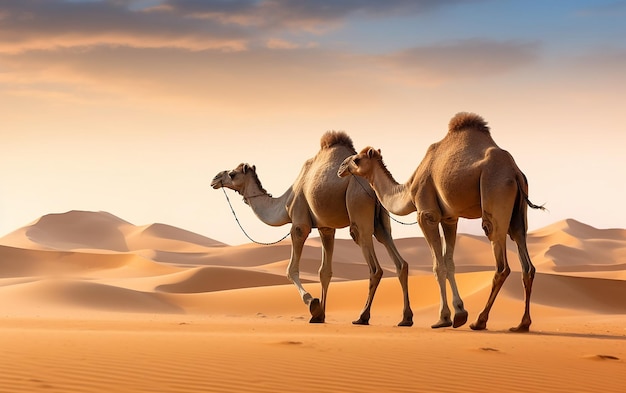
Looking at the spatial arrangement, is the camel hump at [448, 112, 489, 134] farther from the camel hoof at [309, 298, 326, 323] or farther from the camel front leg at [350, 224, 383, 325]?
the camel hoof at [309, 298, 326, 323]

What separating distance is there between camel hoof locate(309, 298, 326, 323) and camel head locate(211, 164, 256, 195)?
321cm

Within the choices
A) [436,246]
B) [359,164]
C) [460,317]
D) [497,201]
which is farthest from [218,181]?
[497,201]

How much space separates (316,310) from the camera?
53.4ft

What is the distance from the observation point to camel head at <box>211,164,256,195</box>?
1831 centimetres

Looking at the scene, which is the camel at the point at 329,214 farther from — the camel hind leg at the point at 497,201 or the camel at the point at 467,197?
the camel hind leg at the point at 497,201

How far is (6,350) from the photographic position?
10.1 meters

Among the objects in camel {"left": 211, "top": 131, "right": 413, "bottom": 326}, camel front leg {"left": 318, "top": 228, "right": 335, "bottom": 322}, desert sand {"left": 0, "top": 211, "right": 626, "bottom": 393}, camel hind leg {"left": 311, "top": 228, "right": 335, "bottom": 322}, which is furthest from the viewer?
camel front leg {"left": 318, "top": 228, "right": 335, "bottom": 322}

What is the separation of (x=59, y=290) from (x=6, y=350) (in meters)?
18.4

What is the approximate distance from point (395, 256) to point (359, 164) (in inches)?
65.1

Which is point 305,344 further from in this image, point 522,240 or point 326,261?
point 326,261

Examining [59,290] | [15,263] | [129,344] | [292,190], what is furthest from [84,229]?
[129,344]

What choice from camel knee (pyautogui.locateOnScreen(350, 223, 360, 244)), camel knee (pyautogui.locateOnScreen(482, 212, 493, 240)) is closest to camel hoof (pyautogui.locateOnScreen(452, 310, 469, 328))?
camel knee (pyautogui.locateOnScreen(482, 212, 493, 240))

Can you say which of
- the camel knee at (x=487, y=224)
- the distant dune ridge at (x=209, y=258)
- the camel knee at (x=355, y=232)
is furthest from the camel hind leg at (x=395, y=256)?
the distant dune ridge at (x=209, y=258)

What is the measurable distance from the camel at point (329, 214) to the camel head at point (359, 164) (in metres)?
0.30
